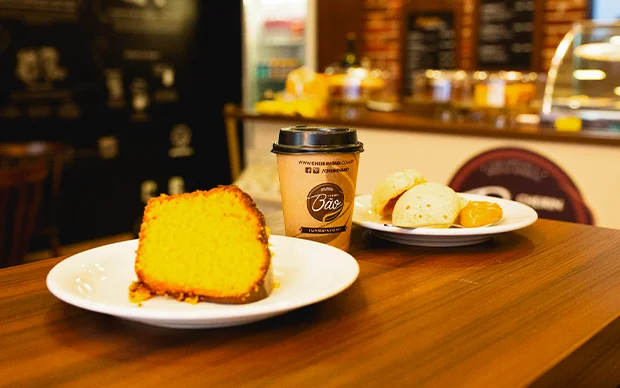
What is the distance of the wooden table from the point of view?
0.69 meters

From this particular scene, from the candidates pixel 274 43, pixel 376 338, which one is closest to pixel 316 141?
pixel 376 338

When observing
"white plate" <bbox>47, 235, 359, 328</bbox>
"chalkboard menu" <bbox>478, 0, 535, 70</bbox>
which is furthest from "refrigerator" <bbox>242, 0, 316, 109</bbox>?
"white plate" <bbox>47, 235, 359, 328</bbox>

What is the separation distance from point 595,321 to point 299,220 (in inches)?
18.7

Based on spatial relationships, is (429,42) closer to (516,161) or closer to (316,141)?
(516,161)

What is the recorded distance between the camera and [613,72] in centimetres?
372

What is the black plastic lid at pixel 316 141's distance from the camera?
109 centimetres

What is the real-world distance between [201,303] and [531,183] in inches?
103

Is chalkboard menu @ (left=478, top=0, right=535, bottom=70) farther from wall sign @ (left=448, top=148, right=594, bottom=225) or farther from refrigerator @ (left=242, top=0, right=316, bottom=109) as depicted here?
wall sign @ (left=448, top=148, right=594, bottom=225)

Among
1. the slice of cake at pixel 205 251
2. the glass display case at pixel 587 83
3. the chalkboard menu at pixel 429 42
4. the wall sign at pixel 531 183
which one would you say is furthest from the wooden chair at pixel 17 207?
the chalkboard menu at pixel 429 42

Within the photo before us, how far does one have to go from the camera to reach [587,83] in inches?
150

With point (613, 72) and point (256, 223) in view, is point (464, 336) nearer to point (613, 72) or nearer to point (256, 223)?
point (256, 223)

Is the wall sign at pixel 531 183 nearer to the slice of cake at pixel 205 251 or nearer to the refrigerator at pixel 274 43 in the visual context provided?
the slice of cake at pixel 205 251

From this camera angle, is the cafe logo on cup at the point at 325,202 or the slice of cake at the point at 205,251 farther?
the cafe logo on cup at the point at 325,202

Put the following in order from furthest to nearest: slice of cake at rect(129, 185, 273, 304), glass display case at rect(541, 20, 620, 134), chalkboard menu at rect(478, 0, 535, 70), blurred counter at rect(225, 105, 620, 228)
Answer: chalkboard menu at rect(478, 0, 535, 70), glass display case at rect(541, 20, 620, 134), blurred counter at rect(225, 105, 620, 228), slice of cake at rect(129, 185, 273, 304)
